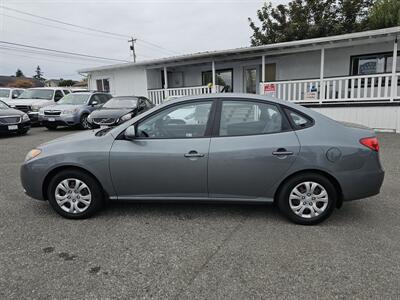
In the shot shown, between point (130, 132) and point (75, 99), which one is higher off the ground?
point (75, 99)

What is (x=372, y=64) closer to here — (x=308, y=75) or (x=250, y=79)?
(x=308, y=75)

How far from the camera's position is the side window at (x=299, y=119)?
335 cm

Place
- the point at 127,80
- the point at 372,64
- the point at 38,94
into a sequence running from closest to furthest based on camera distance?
1. the point at 372,64
2. the point at 38,94
3. the point at 127,80

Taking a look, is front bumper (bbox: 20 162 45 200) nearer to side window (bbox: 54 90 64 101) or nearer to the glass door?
side window (bbox: 54 90 64 101)

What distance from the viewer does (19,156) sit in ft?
23.6

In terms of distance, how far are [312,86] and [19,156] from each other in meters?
10.0

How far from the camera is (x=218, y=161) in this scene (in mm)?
3293

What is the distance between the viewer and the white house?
961 cm

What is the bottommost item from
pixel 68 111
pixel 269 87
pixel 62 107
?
pixel 68 111

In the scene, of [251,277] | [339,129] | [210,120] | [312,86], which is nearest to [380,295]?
[251,277]

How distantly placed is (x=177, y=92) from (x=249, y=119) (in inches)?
468

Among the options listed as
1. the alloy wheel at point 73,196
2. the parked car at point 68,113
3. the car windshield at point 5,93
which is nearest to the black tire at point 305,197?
the alloy wheel at point 73,196

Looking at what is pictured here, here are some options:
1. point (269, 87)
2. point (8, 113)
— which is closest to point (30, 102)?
point (8, 113)

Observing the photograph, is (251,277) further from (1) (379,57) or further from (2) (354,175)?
(1) (379,57)
